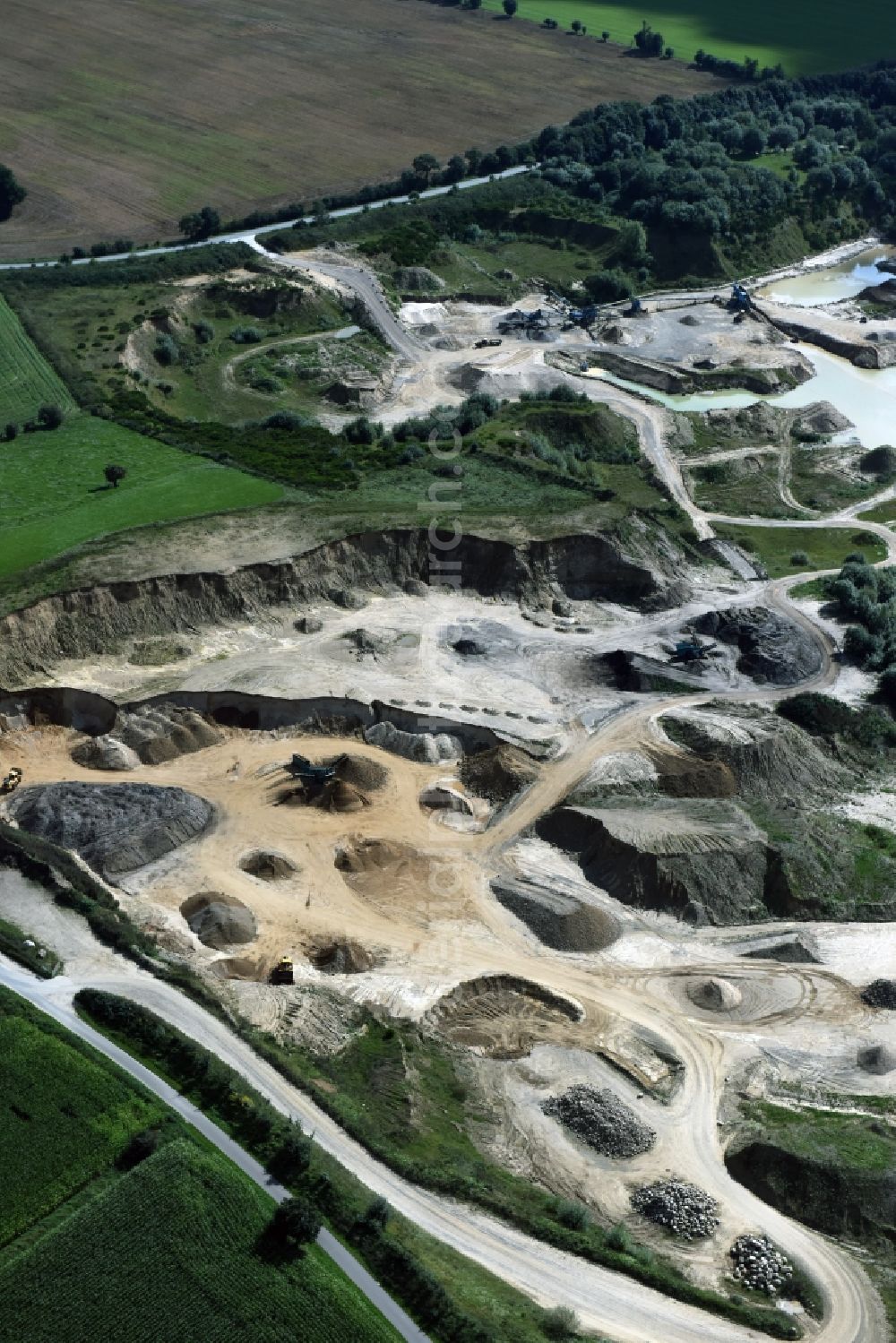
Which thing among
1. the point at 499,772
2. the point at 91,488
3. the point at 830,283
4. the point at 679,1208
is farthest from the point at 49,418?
the point at 830,283

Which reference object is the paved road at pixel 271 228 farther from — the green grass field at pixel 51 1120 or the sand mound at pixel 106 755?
the green grass field at pixel 51 1120

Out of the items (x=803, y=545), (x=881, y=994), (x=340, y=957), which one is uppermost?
(x=881, y=994)

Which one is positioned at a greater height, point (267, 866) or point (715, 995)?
point (715, 995)

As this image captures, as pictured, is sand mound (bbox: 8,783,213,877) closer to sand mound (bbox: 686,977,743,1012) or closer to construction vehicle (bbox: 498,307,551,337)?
sand mound (bbox: 686,977,743,1012)

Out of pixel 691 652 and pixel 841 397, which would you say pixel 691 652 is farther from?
pixel 841 397

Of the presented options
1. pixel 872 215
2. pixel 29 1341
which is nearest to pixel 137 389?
pixel 29 1341

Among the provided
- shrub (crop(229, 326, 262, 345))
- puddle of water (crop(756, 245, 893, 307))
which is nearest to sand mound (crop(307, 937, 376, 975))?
shrub (crop(229, 326, 262, 345))

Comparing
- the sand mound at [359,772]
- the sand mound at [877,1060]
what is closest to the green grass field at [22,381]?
the sand mound at [359,772]
